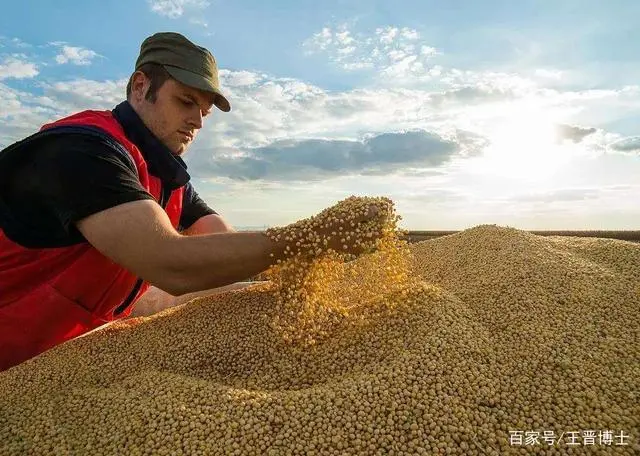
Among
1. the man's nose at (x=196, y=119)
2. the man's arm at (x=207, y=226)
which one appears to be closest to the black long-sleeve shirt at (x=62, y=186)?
the man's nose at (x=196, y=119)

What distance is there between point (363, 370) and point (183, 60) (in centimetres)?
A: 155

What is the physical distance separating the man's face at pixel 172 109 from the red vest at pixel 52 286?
160mm

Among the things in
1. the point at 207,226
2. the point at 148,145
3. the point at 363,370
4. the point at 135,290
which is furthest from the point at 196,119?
the point at 363,370

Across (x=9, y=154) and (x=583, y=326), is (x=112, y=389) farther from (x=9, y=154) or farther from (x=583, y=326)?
(x=583, y=326)

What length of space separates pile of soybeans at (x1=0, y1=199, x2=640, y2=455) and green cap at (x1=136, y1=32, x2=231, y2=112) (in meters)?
0.85

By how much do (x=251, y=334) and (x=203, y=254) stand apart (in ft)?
1.47

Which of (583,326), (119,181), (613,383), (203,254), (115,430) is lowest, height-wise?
(115,430)

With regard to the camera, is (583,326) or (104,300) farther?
(104,300)

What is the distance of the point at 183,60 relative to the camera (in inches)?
91.7

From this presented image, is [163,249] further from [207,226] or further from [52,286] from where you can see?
[207,226]

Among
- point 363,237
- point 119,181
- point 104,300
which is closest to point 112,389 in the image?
point 104,300

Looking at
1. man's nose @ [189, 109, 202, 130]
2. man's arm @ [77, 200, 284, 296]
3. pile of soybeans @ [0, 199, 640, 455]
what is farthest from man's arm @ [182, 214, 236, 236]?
man's arm @ [77, 200, 284, 296]

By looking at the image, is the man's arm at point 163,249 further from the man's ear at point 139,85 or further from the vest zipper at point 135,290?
the man's ear at point 139,85

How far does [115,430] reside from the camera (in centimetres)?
167
